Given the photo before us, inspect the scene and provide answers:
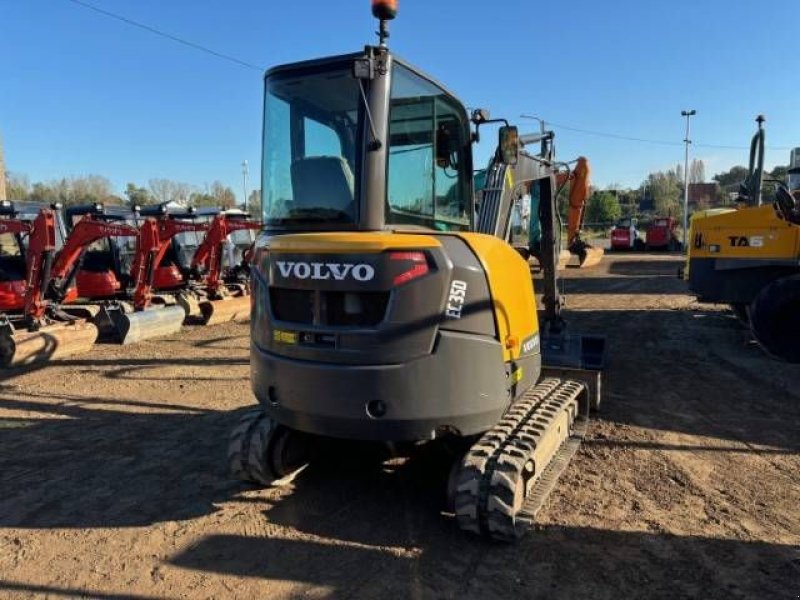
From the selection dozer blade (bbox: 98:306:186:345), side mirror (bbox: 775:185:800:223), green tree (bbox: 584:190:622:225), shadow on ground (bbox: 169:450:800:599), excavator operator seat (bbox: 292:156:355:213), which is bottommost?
shadow on ground (bbox: 169:450:800:599)

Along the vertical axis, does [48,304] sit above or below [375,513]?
above

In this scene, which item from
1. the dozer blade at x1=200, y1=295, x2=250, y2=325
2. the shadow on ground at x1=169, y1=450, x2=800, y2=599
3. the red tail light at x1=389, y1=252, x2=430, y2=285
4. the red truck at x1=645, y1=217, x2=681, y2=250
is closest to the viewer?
the shadow on ground at x1=169, y1=450, x2=800, y2=599

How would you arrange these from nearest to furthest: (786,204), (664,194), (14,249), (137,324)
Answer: (786,204)
(137,324)
(14,249)
(664,194)

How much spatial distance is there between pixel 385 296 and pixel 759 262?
726cm

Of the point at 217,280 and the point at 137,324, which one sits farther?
the point at 217,280

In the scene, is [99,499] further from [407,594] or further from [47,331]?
[47,331]

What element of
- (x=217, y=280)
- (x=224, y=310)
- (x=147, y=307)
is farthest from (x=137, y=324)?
(x=217, y=280)

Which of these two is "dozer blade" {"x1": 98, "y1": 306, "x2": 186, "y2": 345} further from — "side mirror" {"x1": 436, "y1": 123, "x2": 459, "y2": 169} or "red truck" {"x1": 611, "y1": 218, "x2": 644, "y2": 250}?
"red truck" {"x1": 611, "y1": 218, "x2": 644, "y2": 250}

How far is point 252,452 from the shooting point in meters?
4.18

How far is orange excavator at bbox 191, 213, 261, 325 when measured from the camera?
499 inches

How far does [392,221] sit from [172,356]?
6.70 m

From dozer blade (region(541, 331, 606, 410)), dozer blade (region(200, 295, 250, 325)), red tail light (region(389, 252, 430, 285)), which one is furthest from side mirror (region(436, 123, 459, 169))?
dozer blade (region(200, 295, 250, 325))

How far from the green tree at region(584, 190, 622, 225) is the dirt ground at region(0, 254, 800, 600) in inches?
1928

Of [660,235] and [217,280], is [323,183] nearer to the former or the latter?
[217,280]
